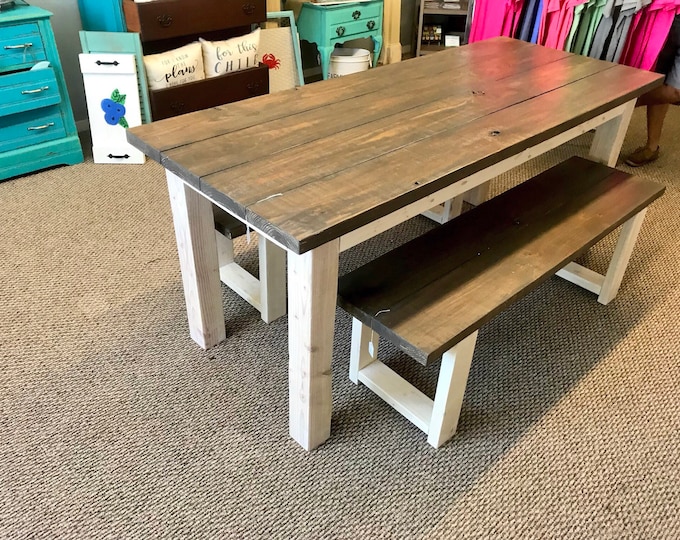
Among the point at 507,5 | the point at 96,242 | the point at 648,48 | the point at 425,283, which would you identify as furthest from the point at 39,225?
the point at 648,48

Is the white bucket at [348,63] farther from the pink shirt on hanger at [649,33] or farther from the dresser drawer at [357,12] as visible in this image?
the pink shirt on hanger at [649,33]

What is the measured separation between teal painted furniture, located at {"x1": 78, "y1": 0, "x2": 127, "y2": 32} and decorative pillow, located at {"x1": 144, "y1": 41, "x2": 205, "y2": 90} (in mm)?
195

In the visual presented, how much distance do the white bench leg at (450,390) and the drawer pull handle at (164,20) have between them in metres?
2.08

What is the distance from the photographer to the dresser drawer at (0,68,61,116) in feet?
7.95

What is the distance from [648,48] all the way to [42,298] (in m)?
2.60

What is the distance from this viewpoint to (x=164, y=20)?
2605 mm

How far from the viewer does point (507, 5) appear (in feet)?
8.86

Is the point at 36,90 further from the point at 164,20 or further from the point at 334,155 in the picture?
the point at 334,155

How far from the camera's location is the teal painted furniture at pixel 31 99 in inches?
94.9

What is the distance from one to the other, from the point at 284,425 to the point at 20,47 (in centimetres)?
199

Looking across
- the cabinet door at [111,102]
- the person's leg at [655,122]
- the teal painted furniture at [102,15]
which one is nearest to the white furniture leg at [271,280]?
the cabinet door at [111,102]

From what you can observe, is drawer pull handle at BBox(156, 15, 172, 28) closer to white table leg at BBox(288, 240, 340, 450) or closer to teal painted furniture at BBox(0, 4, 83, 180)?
teal painted furniture at BBox(0, 4, 83, 180)

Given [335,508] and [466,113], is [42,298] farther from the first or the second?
[466,113]

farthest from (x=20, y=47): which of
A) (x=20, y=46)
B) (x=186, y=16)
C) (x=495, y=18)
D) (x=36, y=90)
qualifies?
(x=495, y=18)
